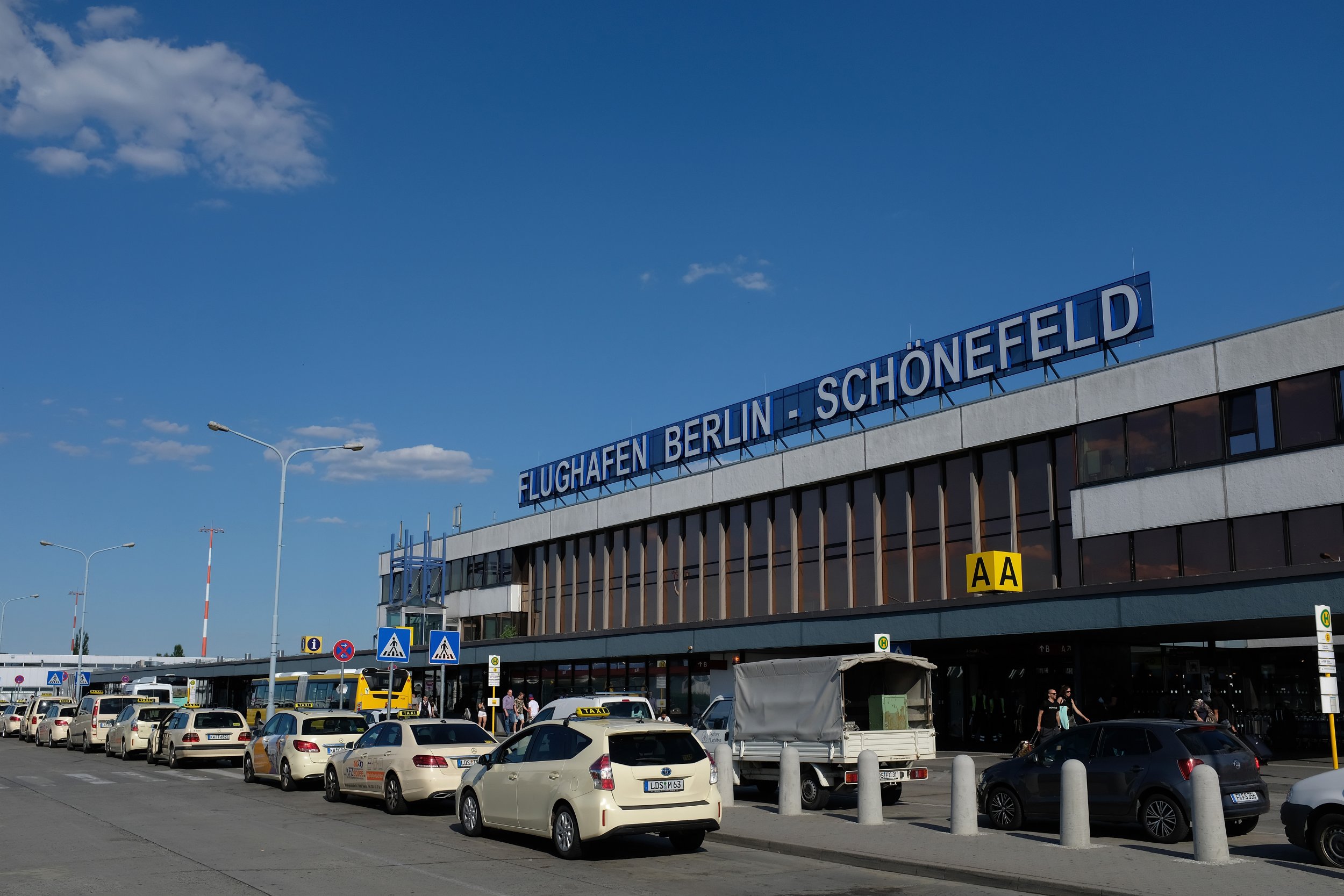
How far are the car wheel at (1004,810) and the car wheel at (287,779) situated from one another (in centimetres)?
1302

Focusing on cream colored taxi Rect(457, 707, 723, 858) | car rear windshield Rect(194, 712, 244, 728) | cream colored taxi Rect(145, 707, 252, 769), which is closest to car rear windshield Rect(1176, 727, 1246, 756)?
cream colored taxi Rect(457, 707, 723, 858)

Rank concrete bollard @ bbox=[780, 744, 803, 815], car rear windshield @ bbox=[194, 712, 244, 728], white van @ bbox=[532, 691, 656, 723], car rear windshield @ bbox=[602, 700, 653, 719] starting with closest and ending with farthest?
concrete bollard @ bbox=[780, 744, 803, 815] < car rear windshield @ bbox=[602, 700, 653, 719] < white van @ bbox=[532, 691, 656, 723] < car rear windshield @ bbox=[194, 712, 244, 728]

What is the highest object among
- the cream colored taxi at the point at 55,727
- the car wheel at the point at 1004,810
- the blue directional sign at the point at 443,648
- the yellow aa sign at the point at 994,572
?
the yellow aa sign at the point at 994,572

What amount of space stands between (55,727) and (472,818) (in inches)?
1325

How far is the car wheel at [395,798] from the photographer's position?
701 inches

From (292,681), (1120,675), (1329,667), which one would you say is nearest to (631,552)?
(292,681)

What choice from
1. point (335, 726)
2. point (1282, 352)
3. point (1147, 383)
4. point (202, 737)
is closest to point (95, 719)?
point (202, 737)

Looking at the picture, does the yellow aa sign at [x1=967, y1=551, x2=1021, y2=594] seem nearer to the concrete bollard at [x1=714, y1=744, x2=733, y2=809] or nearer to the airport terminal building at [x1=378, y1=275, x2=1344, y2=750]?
the airport terminal building at [x1=378, y1=275, x2=1344, y2=750]

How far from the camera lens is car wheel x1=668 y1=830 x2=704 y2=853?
14031 millimetres

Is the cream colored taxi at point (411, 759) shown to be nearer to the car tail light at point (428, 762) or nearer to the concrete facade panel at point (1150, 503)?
the car tail light at point (428, 762)

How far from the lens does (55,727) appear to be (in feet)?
138

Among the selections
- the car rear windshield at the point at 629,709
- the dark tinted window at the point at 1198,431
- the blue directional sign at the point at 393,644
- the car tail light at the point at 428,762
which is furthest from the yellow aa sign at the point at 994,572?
the car tail light at the point at 428,762

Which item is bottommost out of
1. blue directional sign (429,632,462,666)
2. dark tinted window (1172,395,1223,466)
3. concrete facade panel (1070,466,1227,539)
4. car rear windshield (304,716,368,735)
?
car rear windshield (304,716,368,735)

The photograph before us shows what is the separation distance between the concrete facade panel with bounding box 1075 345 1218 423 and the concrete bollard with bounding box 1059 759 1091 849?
1751 cm
